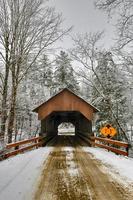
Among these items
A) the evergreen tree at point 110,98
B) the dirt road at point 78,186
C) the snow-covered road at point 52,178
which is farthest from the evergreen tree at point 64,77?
the dirt road at point 78,186

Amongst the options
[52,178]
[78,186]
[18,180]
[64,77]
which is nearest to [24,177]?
[18,180]

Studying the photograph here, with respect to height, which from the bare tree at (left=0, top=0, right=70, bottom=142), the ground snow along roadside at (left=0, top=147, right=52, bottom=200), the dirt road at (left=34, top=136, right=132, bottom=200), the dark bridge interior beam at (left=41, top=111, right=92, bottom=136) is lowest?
the dirt road at (left=34, top=136, right=132, bottom=200)

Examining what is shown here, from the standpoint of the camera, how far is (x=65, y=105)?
50.8 feet

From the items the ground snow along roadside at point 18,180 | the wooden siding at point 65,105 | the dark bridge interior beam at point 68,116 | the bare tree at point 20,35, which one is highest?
the bare tree at point 20,35

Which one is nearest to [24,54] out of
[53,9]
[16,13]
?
[16,13]

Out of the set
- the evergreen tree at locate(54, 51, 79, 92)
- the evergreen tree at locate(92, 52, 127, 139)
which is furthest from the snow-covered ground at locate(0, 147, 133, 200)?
the evergreen tree at locate(54, 51, 79, 92)

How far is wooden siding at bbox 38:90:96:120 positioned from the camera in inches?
605

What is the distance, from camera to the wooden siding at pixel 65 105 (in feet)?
50.4

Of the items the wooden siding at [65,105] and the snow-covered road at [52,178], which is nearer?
the snow-covered road at [52,178]

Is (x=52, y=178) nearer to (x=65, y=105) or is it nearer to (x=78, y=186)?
(x=78, y=186)

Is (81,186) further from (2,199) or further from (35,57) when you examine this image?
(35,57)

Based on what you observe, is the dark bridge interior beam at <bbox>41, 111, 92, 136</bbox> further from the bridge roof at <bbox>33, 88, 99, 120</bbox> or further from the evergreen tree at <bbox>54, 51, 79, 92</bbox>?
the evergreen tree at <bbox>54, 51, 79, 92</bbox>

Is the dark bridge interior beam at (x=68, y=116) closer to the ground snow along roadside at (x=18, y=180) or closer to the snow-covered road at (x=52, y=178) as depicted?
the ground snow along roadside at (x=18, y=180)

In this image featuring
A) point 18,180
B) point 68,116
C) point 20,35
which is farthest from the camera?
point 68,116
